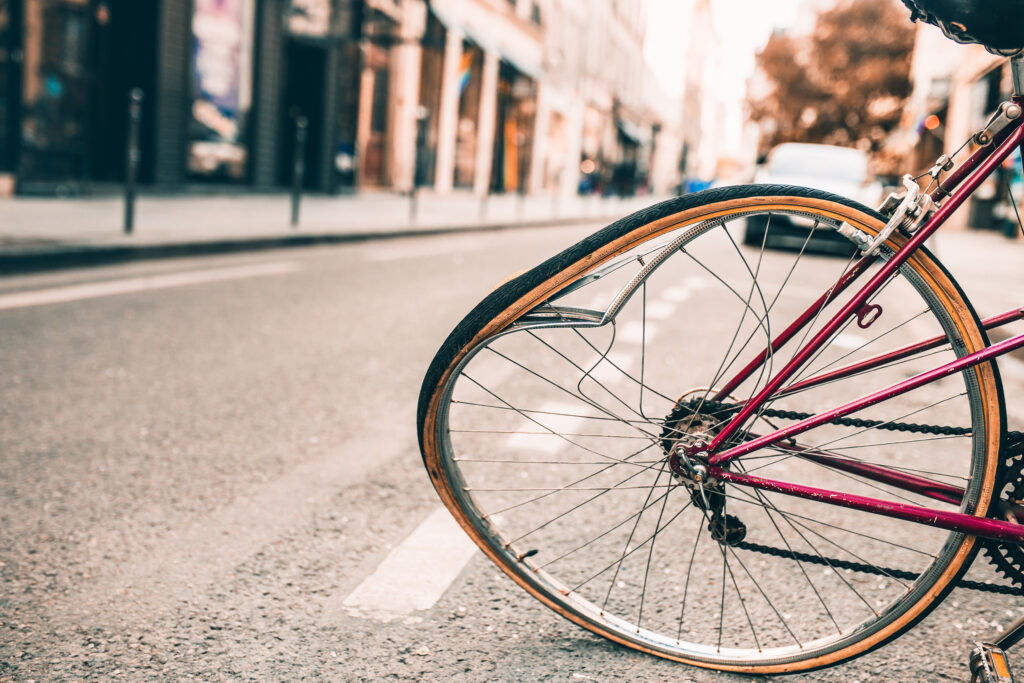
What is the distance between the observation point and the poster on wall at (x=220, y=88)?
52.2 feet

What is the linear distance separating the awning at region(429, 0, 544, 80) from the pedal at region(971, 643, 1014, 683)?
23.1 metres

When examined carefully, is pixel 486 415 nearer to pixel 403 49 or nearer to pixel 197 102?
pixel 197 102

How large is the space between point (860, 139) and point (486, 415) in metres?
47.6

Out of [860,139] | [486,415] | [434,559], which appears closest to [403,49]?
[486,415]

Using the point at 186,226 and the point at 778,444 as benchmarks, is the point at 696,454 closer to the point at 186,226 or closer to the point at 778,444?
the point at 778,444

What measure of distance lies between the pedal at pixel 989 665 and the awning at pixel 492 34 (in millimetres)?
23106

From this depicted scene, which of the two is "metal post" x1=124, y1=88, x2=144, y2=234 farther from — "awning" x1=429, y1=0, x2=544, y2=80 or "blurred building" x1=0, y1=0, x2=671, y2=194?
"awning" x1=429, y1=0, x2=544, y2=80

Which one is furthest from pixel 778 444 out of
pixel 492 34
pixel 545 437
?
pixel 492 34

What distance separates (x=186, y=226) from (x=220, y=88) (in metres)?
6.88

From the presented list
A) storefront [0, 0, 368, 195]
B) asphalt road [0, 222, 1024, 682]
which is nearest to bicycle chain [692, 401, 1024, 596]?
asphalt road [0, 222, 1024, 682]

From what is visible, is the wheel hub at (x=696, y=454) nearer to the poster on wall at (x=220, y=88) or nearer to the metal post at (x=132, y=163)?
the metal post at (x=132, y=163)

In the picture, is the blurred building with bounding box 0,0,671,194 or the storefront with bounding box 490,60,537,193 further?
the storefront with bounding box 490,60,537,193

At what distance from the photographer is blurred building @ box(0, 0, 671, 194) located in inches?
521

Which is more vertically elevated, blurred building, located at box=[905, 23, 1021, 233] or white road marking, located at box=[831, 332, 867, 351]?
blurred building, located at box=[905, 23, 1021, 233]
